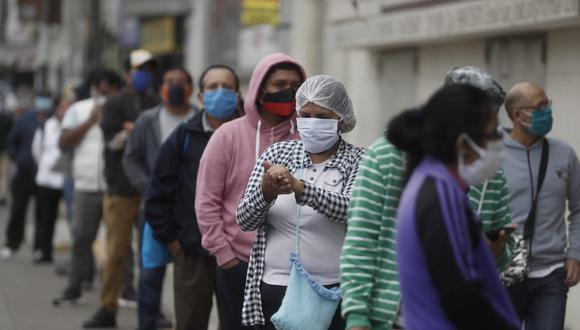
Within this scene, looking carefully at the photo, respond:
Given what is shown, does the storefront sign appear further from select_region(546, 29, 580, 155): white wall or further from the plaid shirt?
the plaid shirt

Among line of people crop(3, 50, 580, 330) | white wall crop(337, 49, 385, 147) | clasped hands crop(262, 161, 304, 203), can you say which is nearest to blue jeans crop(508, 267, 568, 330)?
line of people crop(3, 50, 580, 330)

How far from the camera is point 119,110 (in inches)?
405

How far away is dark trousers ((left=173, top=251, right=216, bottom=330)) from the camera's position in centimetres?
701

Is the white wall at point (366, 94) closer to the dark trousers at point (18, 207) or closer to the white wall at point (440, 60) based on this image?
the white wall at point (440, 60)

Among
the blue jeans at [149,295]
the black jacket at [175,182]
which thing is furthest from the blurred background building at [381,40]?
the blue jeans at [149,295]

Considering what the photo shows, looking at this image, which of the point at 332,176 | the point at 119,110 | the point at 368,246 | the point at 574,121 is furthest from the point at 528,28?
the point at 368,246

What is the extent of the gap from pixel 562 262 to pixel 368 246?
232 centimetres

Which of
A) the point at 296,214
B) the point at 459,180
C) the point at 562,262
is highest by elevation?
the point at 459,180

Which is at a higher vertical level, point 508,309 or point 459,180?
point 459,180

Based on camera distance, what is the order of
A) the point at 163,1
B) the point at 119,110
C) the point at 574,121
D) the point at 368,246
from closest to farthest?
the point at 368,246 → the point at 574,121 → the point at 119,110 → the point at 163,1

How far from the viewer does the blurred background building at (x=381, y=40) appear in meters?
9.73

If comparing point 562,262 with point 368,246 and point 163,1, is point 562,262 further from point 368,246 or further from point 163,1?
point 163,1

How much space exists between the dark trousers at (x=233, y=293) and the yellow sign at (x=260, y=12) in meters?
9.37

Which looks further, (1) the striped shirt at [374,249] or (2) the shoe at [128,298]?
(2) the shoe at [128,298]
